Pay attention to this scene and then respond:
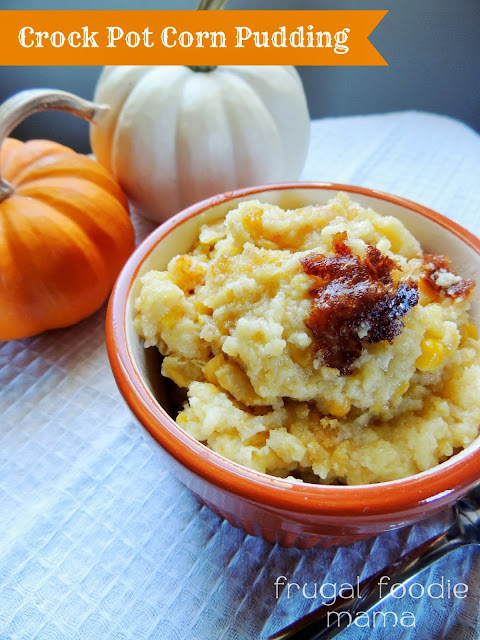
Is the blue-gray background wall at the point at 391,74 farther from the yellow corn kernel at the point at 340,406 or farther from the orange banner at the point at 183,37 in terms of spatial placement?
the yellow corn kernel at the point at 340,406

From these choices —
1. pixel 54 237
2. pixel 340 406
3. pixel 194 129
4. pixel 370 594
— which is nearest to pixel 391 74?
pixel 194 129

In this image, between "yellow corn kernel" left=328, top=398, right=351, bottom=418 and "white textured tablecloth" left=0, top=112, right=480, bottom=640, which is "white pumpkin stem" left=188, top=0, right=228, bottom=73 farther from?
"yellow corn kernel" left=328, top=398, right=351, bottom=418

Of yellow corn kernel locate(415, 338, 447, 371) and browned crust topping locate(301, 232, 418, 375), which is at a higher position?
browned crust topping locate(301, 232, 418, 375)

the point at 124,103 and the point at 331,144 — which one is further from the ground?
the point at 124,103

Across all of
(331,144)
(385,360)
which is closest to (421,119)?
(331,144)

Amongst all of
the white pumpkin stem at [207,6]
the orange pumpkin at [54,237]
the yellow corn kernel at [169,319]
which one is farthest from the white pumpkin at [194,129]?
the yellow corn kernel at [169,319]

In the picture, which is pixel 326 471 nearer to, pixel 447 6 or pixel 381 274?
pixel 381 274

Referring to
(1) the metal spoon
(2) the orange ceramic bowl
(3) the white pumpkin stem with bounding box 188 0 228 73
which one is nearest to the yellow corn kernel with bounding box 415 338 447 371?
(2) the orange ceramic bowl
